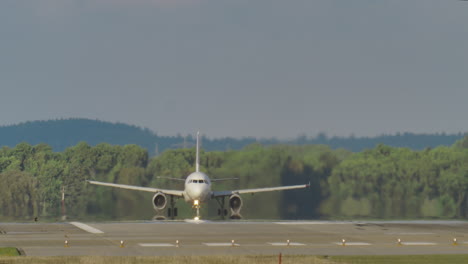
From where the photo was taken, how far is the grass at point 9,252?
44969 millimetres

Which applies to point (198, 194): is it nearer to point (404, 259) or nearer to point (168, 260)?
point (404, 259)

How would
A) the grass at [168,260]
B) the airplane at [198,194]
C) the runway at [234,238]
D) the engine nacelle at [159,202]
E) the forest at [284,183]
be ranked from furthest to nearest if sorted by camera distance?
the forest at [284,183] < the engine nacelle at [159,202] < the airplane at [198,194] < the runway at [234,238] < the grass at [168,260]

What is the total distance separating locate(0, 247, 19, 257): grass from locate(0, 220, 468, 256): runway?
81 cm

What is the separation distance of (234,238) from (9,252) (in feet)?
48.5

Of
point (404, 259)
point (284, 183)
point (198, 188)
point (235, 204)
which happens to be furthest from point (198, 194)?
point (404, 259)

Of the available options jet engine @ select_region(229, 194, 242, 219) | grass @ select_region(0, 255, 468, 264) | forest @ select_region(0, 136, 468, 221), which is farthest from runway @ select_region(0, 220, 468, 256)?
jet engine @ select_region(229, 194, 242, 219)

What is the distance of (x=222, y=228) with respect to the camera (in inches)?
2601

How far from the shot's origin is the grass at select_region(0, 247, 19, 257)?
44969 millimetres

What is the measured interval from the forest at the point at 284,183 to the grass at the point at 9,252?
38.4m

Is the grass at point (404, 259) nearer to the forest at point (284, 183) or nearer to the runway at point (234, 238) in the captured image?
the runway at point (234, 238)

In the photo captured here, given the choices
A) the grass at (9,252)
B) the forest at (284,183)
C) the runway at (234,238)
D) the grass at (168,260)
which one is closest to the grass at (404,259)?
the grass at (168,260)

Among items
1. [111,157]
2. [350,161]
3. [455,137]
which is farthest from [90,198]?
[455,137]

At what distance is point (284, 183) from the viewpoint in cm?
10031

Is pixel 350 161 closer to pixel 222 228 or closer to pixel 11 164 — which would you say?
pixel 222 228
